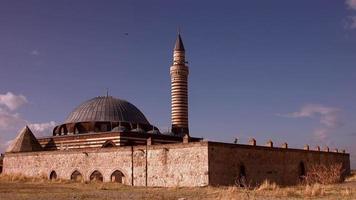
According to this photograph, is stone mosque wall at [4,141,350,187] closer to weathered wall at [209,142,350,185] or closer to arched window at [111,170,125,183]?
weathered wall at [209,142,350,185]

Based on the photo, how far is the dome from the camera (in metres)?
45.0

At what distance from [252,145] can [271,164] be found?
2.37 metres

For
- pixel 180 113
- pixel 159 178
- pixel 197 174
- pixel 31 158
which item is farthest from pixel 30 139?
pixel 197 174

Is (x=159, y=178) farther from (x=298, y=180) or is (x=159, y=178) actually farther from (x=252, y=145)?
(x=298, y=180)

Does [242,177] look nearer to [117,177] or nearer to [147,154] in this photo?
[147,154]

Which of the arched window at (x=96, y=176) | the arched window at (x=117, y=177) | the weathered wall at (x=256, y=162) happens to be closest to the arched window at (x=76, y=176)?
the arched window at (x=96, y=176)

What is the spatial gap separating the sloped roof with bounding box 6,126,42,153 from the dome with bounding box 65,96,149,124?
4.32m

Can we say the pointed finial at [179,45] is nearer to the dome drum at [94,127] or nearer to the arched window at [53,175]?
the dome drum at [94,127]

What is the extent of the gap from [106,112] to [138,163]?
1503 centimetres

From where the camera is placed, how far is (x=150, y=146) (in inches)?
1201

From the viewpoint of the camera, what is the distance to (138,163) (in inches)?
1227

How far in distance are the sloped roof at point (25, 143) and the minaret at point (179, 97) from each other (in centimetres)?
1318

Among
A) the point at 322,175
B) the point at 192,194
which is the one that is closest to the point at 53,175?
the point at 192,194

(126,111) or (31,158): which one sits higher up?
(126,111)
